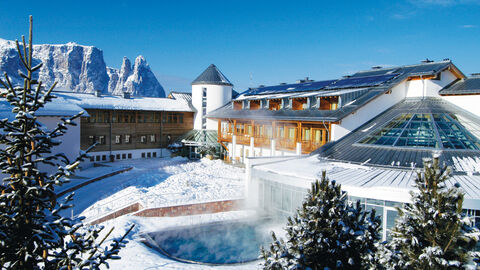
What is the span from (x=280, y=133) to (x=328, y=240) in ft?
67.5

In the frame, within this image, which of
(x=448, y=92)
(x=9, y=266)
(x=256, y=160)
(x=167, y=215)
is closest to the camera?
(x=9, y=266)

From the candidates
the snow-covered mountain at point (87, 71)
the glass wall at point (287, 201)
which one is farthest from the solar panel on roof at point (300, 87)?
the snow-covered mountain at point (87, 71)

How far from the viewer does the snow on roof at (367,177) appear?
10.8 m

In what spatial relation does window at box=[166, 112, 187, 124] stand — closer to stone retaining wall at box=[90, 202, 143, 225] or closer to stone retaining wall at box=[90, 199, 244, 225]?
stone retaining wall at box=[90, 202, 143, 225]

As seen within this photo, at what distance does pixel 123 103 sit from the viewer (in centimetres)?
3291

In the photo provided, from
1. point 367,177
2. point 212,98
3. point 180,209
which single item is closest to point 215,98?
point 212,98

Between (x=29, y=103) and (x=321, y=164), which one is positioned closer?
(x=29, y=103)

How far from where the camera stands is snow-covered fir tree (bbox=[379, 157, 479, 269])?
5035 mm

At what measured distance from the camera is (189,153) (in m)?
34.2

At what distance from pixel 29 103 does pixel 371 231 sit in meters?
5.86

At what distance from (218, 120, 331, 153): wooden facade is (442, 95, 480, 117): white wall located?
795cm

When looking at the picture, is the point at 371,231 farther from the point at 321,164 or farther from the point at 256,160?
the point at 256,160

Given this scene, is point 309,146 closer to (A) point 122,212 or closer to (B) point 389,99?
(B) point 389,99

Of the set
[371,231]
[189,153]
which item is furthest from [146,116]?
[371,231]
